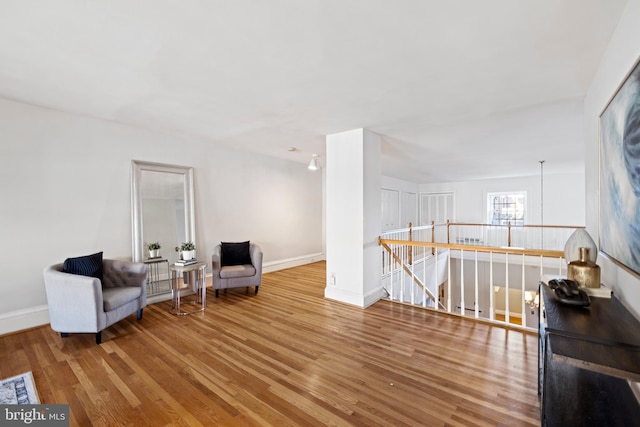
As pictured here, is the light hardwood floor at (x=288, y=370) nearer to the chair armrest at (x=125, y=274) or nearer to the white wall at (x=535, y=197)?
the chair armrest at (x=125, y=274)

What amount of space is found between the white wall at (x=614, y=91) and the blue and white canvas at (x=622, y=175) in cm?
11

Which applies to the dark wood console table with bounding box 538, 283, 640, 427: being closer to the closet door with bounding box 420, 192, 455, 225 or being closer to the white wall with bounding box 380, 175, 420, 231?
the white wall with bounding box 380, 175, 420, 231

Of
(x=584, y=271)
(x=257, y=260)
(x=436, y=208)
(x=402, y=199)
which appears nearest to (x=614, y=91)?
(x=584, y=271)

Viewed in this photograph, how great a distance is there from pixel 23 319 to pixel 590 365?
16.0 feet

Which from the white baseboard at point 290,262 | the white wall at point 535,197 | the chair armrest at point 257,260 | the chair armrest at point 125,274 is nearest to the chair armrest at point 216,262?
the chair armrest at point 257,260

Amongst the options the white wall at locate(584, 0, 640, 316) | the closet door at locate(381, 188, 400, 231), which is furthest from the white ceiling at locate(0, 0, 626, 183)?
the closet door at locate(381, 188, 400, 231)

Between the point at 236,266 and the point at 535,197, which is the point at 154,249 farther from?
the point at 535,197

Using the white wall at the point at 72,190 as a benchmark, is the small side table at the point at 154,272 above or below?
below

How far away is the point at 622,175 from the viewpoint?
140 cm

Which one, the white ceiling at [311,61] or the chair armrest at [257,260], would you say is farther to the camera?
the chair armrest at [257,260]

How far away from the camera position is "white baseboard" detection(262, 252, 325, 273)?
5.67m

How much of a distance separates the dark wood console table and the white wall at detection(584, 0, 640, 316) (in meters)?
0.16

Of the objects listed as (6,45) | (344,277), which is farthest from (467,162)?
(6,45)

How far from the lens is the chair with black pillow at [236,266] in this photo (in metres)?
4.10
